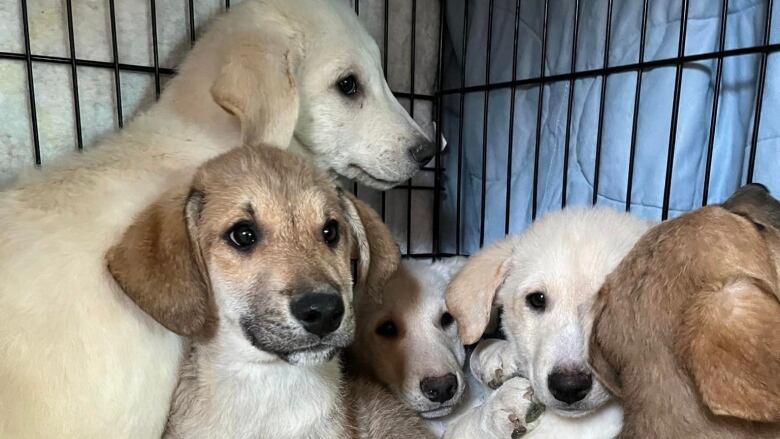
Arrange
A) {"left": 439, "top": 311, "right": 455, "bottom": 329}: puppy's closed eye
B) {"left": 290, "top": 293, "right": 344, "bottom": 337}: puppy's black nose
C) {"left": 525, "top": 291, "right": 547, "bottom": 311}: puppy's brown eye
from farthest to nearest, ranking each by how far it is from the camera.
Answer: {"left": 439, "top": 311, "right": 455, "bottom": 329}: puppy's closed eye
{"left": 525, "top": 291, "right": 547, "bottom": 311}: puppy's brown eye
{"left": 290, "top": 293, "right": 344, "bottom": 337}: puppy's black nose

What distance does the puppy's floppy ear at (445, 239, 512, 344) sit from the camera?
1.86 m

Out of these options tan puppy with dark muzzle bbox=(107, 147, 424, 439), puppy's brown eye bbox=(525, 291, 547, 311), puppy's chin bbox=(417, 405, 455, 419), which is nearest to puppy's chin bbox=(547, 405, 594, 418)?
puppy's brown eye bbox=(525, 291, 547, 311)

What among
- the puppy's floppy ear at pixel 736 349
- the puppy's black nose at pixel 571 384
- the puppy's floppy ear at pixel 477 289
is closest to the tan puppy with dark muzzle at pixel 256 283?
the puppy's floppy ear at pixel 477 289

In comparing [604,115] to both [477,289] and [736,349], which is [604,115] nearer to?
[477,289]

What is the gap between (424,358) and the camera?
1.97 meters

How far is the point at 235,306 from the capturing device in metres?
1.41

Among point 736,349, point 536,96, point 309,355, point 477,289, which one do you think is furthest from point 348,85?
point 736,349

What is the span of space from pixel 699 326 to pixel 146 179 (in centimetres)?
132

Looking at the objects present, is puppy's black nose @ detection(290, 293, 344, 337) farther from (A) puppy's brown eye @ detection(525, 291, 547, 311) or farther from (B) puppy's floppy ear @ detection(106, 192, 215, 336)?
(A) puppy's brown eye @ detection(525, 291, 547, 311)

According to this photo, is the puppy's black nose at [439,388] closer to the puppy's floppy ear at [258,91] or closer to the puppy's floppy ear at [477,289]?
the puppy's floppy ear at [477,289]

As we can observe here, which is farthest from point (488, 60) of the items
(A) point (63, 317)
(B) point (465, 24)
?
(A) point (63, 317)

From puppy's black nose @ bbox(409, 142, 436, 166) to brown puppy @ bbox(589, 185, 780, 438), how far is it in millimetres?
832

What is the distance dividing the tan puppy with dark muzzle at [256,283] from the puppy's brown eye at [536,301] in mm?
Answer: 417

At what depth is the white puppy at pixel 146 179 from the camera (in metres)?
1.40
